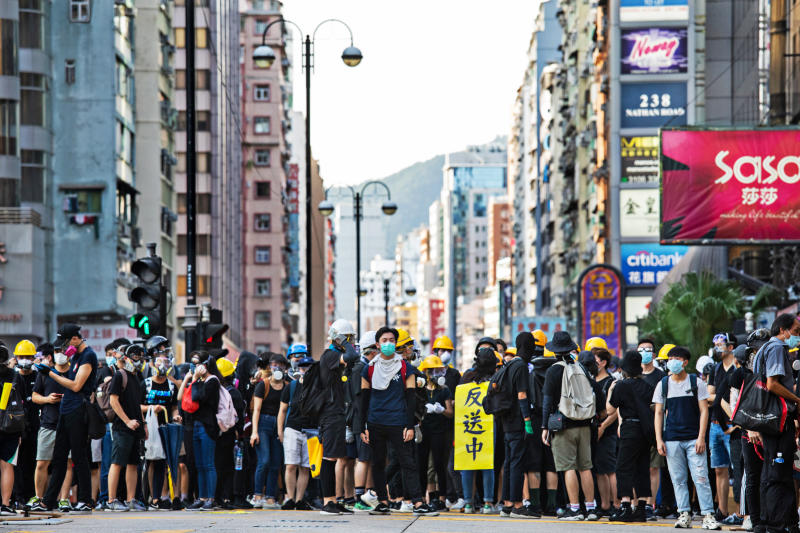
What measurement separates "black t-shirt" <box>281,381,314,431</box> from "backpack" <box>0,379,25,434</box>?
3194 mm

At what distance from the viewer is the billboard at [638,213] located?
66375 mm

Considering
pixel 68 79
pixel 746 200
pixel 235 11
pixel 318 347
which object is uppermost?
pixel 235 11

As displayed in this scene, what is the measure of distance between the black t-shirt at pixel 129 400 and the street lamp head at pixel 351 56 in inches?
746

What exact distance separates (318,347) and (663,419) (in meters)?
148

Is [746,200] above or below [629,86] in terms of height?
below

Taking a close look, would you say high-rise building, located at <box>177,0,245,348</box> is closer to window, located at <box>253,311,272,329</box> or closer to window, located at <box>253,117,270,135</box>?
window, located at <box>253,311,272,329</box>

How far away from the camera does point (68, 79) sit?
5197 cm

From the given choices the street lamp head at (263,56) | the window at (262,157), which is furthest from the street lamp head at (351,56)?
the window at (262,157)

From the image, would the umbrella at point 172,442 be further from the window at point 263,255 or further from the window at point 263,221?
the window at point 263,221

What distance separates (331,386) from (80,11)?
3691cm

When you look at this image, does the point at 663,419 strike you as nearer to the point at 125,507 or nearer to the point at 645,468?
the point at 645,468

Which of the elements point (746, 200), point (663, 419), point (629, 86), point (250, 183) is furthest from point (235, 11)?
point (663, 419)

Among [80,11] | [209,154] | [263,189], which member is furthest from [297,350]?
[263,189]

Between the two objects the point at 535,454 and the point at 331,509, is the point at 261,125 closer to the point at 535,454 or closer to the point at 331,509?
the point at 535,454
